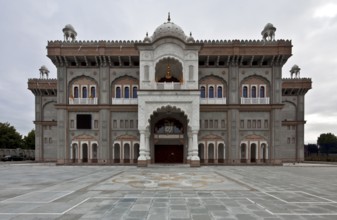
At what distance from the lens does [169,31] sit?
26859mm

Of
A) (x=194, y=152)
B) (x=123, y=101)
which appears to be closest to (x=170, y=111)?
(x=194, y=152)

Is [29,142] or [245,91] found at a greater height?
[245,91]

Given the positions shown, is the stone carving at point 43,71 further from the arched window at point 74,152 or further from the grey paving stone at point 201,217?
the grey paving stone at point 201,217

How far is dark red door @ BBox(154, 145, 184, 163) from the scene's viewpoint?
1172 inches

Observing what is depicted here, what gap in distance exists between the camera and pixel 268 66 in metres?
29.9

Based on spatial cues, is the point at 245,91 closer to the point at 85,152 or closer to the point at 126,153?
the point at 126,153

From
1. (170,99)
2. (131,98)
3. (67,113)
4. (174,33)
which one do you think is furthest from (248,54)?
(67,113)

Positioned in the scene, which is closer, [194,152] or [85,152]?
[194,152]

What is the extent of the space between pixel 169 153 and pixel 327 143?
61796 mm

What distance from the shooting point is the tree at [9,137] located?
51.8 metres

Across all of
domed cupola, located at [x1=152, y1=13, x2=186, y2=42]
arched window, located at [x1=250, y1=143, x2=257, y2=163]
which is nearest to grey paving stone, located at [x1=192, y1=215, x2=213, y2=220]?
domed cupola, located at [x1=152, y1=13, x2=186, y2=42]

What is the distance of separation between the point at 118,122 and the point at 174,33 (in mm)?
14096

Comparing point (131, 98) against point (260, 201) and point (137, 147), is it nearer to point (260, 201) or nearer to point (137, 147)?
point (137, 147)

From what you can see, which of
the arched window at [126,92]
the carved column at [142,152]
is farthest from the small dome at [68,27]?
the carved column at [142,152]
